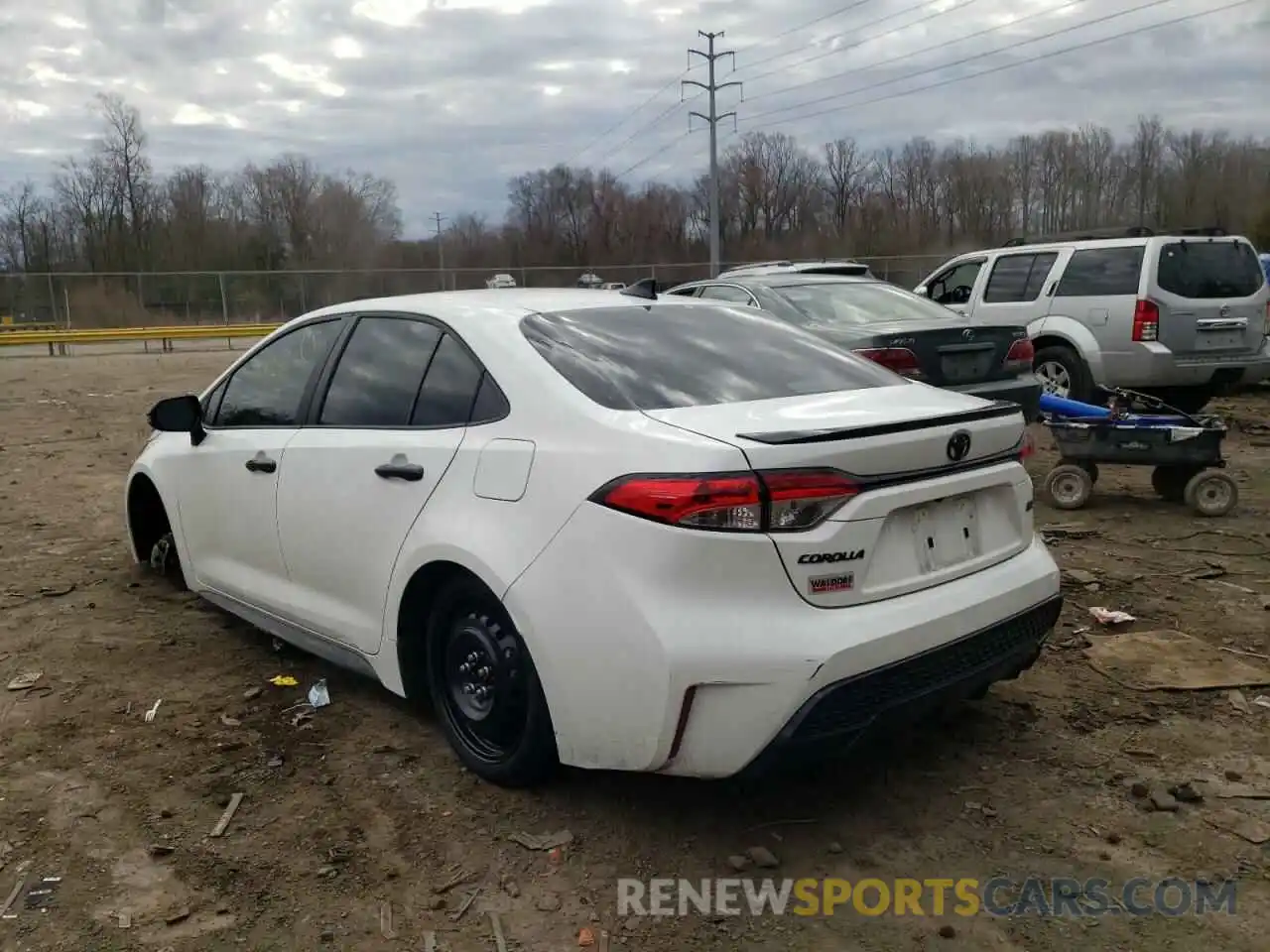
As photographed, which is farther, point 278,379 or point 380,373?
point 278,379

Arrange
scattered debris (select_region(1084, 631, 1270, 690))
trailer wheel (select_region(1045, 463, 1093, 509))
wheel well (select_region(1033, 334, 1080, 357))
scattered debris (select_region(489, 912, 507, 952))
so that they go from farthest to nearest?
wheel well (select_region(1033, 334, 1080, 357))
trailer wheel (select_region(1045, 463, 1093, 509))
scattered debris (select_region(1084, 631, 1270, 690))
scattered debris (select_region(489, 912, 507, 952))

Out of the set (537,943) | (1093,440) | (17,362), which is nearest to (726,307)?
(537,943)

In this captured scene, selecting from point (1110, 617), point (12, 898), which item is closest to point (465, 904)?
point (12, 898)

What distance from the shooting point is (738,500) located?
102 inches

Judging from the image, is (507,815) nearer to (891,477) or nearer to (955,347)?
(891,477)

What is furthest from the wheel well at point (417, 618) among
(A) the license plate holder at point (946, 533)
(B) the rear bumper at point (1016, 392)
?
(B) the rear bumper at point (1016, 392)

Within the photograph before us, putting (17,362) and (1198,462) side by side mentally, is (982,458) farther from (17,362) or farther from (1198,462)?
(17,362)

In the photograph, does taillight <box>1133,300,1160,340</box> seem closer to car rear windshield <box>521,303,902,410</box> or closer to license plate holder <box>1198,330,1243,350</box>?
license plate holder <box>1198,330,1243,350</box>

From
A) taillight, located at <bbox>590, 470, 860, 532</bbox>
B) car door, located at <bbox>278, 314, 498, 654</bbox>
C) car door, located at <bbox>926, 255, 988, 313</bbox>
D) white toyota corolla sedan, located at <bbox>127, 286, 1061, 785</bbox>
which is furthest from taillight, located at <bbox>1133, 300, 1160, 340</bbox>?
taillight, located at <bbox>590, 470, 860, 532</bbox>

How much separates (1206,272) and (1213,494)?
4.05m

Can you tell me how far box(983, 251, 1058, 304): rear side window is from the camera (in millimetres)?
10531

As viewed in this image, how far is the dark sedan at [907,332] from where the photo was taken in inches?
280

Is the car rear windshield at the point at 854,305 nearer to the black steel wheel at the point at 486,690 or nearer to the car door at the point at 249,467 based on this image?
the car door at the point at 249,467

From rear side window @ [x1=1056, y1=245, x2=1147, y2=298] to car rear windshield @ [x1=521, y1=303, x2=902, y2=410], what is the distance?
723 cm
